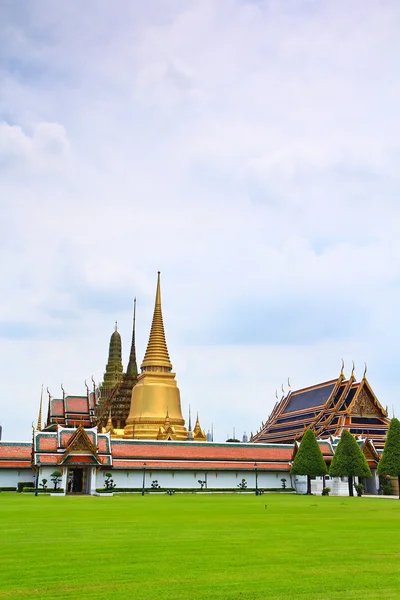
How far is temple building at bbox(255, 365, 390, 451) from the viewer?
2835 inches

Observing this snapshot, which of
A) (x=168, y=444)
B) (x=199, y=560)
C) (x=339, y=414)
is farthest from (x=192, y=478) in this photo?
(x=199, y=560)

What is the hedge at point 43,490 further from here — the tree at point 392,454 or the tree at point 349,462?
the tree at point 392,454

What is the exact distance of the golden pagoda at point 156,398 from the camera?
78438 mm

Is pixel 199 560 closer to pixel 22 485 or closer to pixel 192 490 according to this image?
pixel 192 490

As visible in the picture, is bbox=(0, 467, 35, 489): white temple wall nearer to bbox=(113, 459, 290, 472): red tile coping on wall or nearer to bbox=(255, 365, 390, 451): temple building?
bbox=(113, 459, 290, 472): red tile coping on wall

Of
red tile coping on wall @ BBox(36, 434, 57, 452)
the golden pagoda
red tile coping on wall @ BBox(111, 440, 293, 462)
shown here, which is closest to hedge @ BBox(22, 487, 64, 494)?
red tile coping on wall @ BBox(36, 434, 57, 452)

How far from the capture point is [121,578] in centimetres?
1065

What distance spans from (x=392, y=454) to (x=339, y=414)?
24897 millimetres

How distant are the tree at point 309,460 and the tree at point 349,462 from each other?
3.88 ft

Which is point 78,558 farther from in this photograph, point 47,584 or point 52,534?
point 52,534

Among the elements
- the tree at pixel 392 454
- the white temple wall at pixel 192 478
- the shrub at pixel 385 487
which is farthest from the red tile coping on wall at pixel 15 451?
the shrub at pixel 385 487

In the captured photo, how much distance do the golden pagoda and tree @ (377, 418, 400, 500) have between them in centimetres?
3209

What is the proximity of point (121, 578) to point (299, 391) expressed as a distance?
77.5 meters

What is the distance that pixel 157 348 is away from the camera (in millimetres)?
84438
